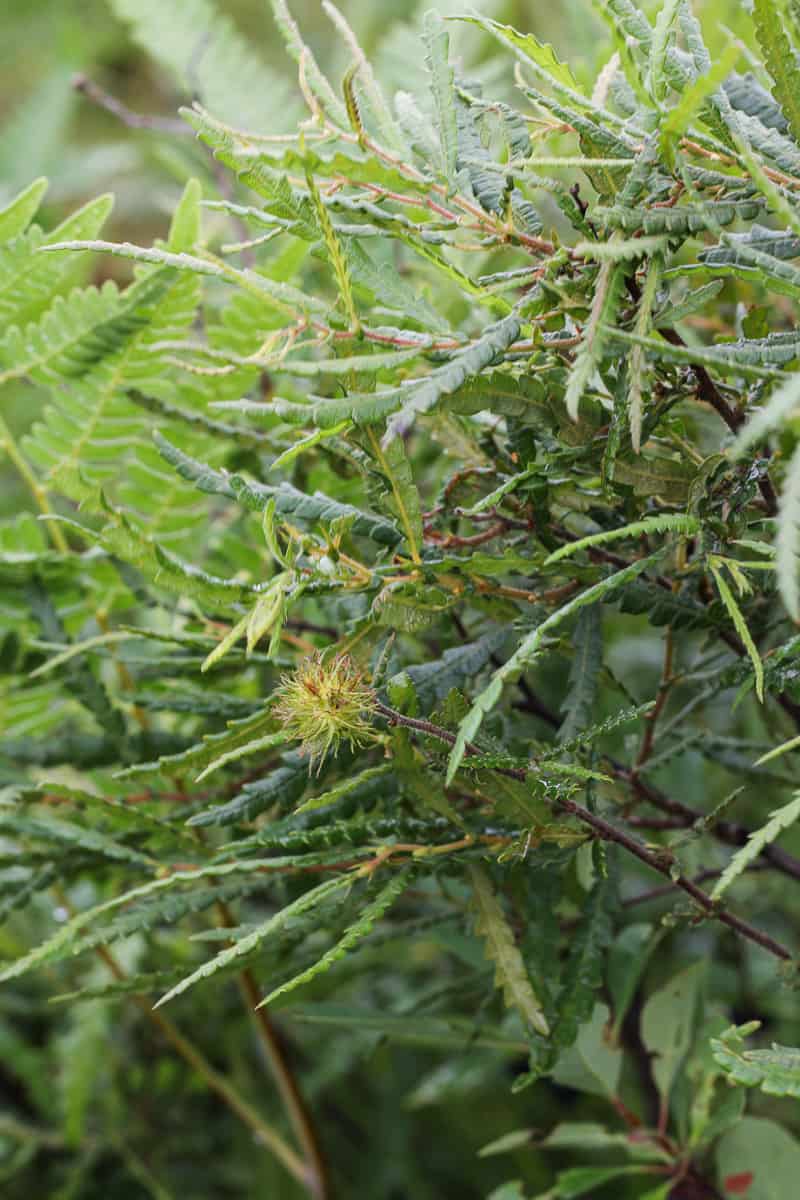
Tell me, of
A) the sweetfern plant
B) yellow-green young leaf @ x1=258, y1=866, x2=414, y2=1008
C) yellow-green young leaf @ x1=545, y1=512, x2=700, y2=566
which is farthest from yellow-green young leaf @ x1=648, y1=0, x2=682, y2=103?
yellow-green young leaf @ x1=258, y1=866, x2=414, y2=1008

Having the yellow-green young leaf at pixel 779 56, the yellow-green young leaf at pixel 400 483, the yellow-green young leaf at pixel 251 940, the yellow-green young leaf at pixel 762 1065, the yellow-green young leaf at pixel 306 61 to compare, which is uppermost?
the yellow-green young leaf at pixel 306 61

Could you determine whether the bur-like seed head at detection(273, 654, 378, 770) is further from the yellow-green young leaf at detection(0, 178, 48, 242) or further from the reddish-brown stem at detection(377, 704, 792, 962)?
the yellow-green young leaf at detection(0, 178, 48, 242)

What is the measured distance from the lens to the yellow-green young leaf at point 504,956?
0.40m

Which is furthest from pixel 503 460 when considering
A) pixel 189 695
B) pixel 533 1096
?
pixel 533 1096

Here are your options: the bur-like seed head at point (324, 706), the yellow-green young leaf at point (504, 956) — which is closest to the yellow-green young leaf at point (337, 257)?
the bur-like seed head at point (324, 706)

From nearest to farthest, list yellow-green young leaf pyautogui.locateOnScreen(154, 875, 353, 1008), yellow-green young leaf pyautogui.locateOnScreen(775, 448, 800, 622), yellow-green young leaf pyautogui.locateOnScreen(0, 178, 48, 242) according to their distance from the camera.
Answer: yellow-green young leaf pyautogui.locateOnScreen(775, 448, 800, 622) < yellow-green young leaf pyautogui.locateOnScreen(154, 875, 353, 1008) < yellow-green young leaf pyautogui.locateOnScreen(0, 178, 48, 242)

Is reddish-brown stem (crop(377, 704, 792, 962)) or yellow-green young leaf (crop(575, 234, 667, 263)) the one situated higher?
yellow-green young leaf (crop(575, 234, 667, 263))

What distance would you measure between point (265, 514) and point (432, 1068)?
699 millimetres

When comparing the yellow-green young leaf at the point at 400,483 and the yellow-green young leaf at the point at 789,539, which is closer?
the yellow-green young leaf at the point at 789,539

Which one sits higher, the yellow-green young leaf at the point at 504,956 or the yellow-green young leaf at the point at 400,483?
the yellow-green young leaf at the point at 400,483

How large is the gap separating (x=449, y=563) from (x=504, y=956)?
0.15 meters

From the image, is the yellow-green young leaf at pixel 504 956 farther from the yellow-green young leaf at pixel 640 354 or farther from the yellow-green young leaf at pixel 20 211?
the yellow-green young leaf at pixel 20 211

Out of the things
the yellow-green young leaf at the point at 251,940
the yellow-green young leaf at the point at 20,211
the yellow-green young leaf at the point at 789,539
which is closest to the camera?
the yellow-green young leaf at the point at 789,539

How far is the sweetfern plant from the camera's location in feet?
1.08
